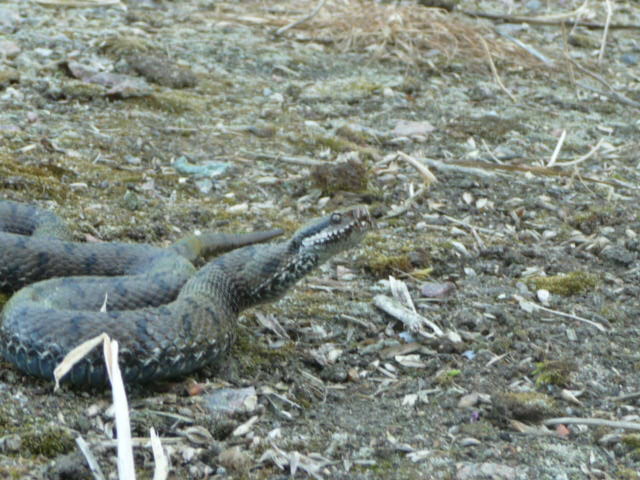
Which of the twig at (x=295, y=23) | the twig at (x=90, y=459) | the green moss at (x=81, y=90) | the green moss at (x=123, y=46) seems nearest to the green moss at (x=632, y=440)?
the twig at (x=90, y=459)

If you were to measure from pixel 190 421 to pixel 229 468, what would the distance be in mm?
399

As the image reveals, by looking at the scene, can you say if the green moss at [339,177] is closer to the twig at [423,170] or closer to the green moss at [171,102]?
the twig at [423,170]

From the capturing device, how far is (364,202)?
721cm

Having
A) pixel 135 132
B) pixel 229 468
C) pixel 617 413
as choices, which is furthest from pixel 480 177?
pixel 229 468

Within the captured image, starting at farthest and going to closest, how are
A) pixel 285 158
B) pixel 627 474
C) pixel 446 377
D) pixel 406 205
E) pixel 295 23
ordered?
pixel 295 23 → pixel 285 158 → pixel 406 205 → pixel 446 377 → pixel 627 474

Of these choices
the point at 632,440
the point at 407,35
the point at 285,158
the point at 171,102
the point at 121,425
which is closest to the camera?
the point at 121,425

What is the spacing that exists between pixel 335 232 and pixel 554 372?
1361mm

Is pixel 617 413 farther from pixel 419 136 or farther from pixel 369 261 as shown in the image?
pixel 419 136

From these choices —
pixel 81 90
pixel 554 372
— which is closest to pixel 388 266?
pixel 554 372

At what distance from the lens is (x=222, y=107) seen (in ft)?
28.4

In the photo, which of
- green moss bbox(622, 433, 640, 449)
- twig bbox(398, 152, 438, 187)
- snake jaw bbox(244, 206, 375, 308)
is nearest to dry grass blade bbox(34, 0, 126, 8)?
twig bbox(398, 152, 438, 187)

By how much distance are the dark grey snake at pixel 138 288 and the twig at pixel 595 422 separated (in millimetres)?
1484

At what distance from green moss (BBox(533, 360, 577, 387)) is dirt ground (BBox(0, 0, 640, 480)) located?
0.03ft

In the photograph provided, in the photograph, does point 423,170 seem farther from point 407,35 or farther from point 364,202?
point 407,35
